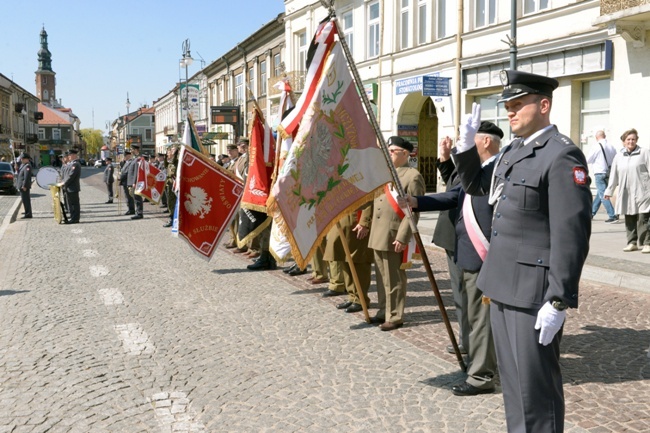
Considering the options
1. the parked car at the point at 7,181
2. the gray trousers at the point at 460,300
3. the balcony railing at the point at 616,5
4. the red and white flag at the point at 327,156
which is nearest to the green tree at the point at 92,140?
the parked car at the point at 7,181

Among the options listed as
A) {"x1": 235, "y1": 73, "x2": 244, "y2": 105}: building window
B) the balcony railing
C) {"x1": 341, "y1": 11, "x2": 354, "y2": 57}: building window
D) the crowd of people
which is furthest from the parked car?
the crowd of people

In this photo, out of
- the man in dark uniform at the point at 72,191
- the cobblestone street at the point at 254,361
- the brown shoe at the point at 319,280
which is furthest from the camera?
the man in dark uniform at the point at 72,191

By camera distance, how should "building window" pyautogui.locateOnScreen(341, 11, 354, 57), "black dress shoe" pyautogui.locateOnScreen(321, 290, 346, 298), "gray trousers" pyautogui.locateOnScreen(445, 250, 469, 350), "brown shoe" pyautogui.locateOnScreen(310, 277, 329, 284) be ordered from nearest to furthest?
1. "gray trousers" pyautogui.locateOnScreen(445, 250, 469, 350)
2. "black dress shoe" pyautogui.locateOnScreen(321, 290, 346, 298)
3. "brown shoe" pyautogui.locateOnScreen(310, 277, 329, 284)
4. "building window" pyautogui.locateOnScreen(341, 11, 354, 57)

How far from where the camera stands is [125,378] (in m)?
4.87

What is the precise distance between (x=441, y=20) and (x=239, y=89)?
28.1 meters

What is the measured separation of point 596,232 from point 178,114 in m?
65.9

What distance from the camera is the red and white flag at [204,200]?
10031mm

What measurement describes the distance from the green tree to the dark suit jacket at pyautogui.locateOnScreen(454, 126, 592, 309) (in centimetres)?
19208

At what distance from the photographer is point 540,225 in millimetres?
3078

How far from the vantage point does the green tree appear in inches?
7274

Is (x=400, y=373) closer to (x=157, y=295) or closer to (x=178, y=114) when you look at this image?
(x=157, y=295)

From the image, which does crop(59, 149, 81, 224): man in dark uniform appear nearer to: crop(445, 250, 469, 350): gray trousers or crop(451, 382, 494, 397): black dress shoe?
crop(445, 250, 469, 350): gray trousers

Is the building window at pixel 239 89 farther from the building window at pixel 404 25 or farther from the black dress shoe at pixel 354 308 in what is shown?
the black dress shoe at pixel 354 308

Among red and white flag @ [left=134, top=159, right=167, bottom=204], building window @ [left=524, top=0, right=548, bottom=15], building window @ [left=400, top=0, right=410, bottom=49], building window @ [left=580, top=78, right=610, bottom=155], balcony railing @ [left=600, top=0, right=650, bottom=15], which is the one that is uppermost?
building window @ [left=400, top=0, right=410, bottom=49]
